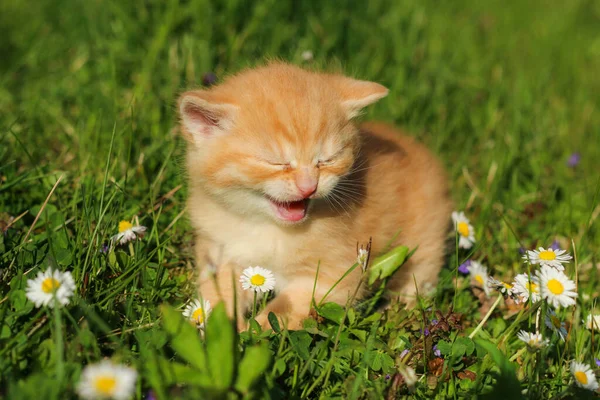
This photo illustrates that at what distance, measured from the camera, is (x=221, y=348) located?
1.36 meters

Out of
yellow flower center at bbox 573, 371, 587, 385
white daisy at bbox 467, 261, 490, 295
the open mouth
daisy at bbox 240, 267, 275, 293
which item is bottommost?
white daisy at bbox 467, 261, 490, 295

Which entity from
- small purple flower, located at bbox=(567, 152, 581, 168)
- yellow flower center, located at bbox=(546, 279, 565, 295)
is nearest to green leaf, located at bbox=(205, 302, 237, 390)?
yellow flower center, located at bbox=(546, 279, 565, 295)

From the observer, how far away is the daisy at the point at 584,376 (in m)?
1.58

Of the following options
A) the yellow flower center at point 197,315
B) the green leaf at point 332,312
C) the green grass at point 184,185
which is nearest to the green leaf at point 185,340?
the green grass at point 184,185

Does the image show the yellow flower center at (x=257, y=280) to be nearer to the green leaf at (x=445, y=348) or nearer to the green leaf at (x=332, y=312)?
the green leaf at (x=332, y=312)

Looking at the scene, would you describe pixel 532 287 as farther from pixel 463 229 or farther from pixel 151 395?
pixel 151 395

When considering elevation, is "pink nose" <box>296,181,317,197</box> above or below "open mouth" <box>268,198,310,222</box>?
above

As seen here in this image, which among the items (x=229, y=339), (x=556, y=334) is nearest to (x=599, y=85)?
(x=556, y=334)

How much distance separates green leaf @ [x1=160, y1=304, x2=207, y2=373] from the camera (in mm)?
1366

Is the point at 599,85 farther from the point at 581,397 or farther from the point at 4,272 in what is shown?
the point at 4,272

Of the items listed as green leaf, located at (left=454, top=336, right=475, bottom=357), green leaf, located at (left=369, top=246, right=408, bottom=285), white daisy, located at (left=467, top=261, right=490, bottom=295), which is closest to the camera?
green leaf, located at (left=454, top=336, right=475, bottom=357)

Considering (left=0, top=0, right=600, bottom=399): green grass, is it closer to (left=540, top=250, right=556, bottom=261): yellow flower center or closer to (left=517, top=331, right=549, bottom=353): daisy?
(left=517, top=331, right=549, bottom=353): daisy

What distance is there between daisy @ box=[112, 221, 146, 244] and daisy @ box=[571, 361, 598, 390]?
1.40 metres

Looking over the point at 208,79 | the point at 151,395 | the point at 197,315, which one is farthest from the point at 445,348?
the point at 208,79
